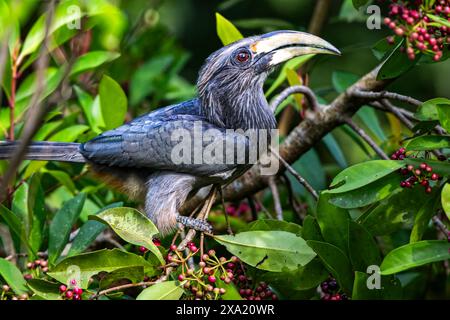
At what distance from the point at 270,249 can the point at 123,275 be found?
55 cm

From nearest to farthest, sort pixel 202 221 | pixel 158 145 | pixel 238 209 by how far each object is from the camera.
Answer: pixel 202 221, pixel 158 145, pixel 238 209

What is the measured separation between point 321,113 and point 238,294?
1.38m

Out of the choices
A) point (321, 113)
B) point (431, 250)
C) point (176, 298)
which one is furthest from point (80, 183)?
point (431, 250)

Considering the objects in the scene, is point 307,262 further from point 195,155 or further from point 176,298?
point 195,155

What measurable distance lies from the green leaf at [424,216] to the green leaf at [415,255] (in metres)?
0.16

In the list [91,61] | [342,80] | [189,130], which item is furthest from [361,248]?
[91,61]

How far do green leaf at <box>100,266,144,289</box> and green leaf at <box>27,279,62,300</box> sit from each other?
6.5 inches

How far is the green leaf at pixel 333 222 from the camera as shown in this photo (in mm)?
2750

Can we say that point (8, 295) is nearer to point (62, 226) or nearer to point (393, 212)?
point (62, 226)

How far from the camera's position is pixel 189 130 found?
11.1 ft

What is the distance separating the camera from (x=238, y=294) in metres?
2.66

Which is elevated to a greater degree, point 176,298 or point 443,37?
point 443,37

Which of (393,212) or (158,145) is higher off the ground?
(158,145)

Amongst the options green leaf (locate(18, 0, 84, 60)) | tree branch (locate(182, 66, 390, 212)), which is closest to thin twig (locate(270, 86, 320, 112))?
tree branch (locate(182, 66, 390, 212))
